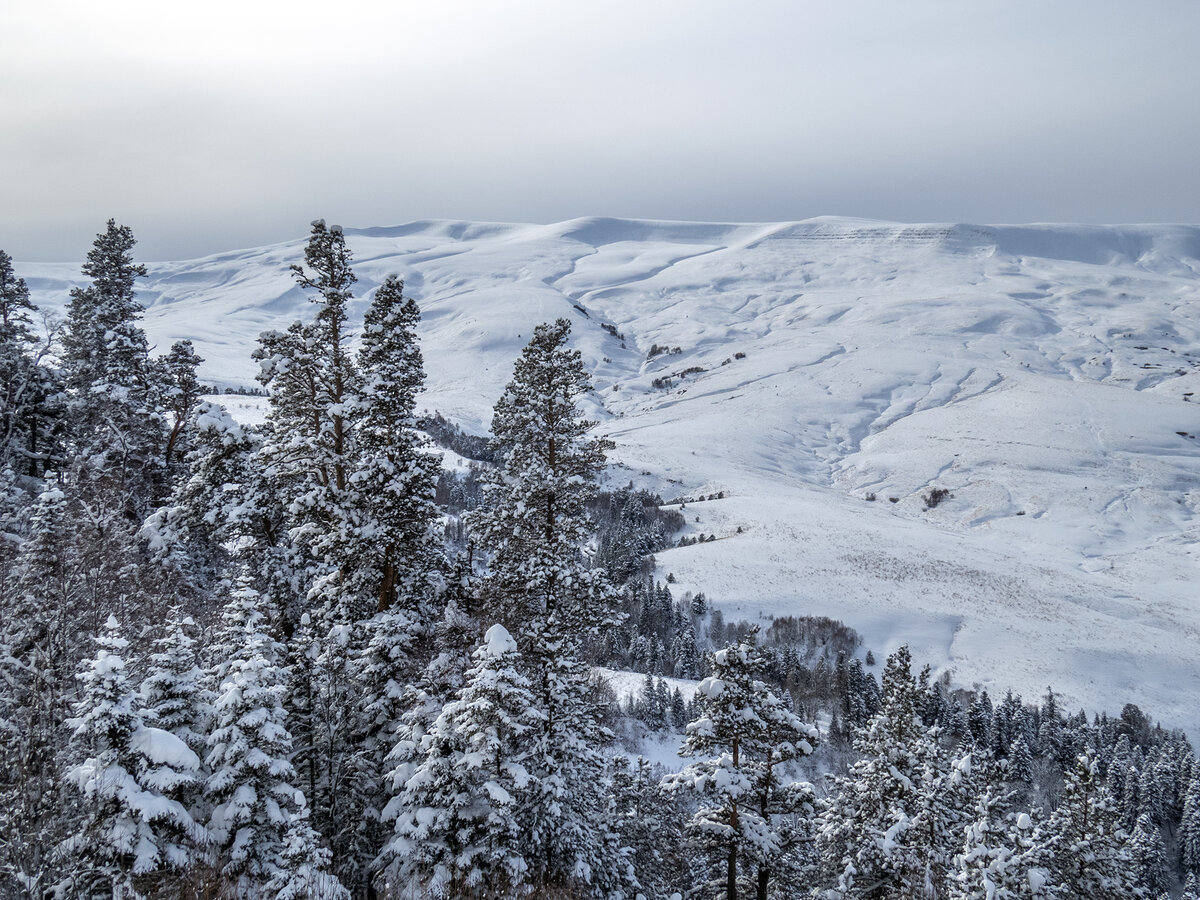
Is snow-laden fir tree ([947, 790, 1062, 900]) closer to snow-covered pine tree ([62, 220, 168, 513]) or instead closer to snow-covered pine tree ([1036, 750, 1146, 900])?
snow-covered pine tree ([1036, 750, 1146, 900])

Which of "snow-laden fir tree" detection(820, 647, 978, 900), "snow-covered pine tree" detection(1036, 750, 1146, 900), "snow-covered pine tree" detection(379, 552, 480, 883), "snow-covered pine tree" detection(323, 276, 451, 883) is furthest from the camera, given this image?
"snow-covered pine tree" detection(1036, 750, 1146, 900)

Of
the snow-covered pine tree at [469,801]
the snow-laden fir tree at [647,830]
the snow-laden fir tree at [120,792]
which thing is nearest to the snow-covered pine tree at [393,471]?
the snow-covered pine tree at [469,801]

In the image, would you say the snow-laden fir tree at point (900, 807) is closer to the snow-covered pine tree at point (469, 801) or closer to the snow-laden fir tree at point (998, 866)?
the snow-laden fir tree at point (998, 866)

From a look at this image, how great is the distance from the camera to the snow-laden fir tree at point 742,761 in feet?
57.7

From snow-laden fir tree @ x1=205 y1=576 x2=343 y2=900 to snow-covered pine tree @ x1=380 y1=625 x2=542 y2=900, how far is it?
1.79m

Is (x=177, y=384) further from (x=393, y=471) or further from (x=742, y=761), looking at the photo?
(x=742, y=761)

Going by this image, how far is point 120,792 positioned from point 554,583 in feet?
32.1

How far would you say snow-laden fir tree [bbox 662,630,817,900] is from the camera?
1758 centimetres

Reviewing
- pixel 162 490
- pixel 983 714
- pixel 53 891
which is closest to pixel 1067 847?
pixel 53 891

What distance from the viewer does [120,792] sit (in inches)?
429

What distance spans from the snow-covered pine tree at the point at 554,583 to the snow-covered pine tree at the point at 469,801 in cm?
226

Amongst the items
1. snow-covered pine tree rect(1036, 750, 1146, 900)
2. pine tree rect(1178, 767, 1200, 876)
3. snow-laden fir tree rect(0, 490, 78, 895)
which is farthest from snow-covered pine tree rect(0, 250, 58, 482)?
pine tree rect(1178, 767, 1200, 876)

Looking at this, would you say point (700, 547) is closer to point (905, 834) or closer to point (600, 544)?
point (600, 544)

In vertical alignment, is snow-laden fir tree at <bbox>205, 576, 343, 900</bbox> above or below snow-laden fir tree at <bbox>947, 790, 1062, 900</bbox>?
above
